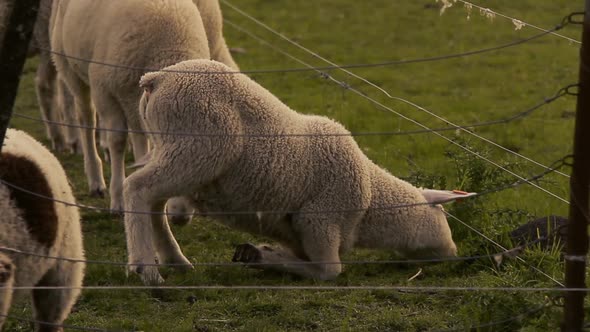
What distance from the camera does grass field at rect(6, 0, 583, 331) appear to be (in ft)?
19.2

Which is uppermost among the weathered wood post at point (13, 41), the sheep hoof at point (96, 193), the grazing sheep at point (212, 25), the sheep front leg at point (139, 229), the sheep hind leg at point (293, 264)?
the weathered wood post at point (13, 41)

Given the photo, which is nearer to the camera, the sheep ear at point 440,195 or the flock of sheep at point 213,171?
the flock of sheep at point 213,171

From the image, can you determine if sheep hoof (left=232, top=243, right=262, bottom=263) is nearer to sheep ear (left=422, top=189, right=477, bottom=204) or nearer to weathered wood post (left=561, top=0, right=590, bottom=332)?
sheep ear (left=422, top=189, right=477, bottom=204)

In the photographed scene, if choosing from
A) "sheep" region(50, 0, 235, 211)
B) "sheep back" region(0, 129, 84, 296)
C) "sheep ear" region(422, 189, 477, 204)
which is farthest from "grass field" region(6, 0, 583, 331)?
"sheep" region(50, 0, 235, 211)

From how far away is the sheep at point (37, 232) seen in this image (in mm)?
4930

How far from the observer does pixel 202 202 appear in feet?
21.6

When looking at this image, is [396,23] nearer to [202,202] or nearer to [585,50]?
[202,202]

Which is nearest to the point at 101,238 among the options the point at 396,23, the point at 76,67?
the point at 76,67

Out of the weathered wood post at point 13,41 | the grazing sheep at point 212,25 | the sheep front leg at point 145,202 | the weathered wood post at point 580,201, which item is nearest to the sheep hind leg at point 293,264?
the sheep front leg at point 145,202

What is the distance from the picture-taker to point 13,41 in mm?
4219

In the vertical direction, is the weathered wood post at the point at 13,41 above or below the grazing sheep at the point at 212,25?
above

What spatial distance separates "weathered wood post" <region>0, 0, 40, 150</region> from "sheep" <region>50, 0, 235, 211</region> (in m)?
2.99

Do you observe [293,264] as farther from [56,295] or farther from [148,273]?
[56,295]

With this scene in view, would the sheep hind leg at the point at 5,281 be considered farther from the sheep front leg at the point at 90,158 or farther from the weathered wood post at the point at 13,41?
the sheep front leg at the point at 90,158
